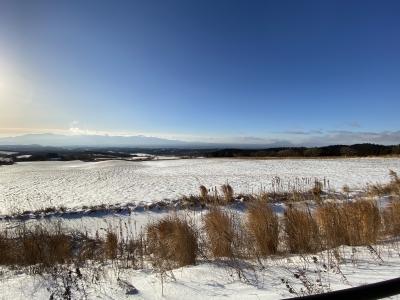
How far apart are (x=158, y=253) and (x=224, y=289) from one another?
69.0 inches

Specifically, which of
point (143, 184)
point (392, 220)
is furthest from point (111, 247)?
point (143, 184)

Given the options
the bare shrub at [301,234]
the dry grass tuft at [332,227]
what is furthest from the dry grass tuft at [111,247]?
the dry grass tuft at [332,227]

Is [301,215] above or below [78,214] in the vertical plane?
above

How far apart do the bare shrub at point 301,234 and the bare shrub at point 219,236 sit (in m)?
1.21

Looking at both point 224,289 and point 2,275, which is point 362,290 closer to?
point 224,289

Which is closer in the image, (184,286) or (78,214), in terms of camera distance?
(184,286)

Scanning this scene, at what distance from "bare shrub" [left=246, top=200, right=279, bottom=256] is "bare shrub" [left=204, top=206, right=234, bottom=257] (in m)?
0.50

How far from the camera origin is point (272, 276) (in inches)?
116

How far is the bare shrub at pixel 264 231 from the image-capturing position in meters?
4.12

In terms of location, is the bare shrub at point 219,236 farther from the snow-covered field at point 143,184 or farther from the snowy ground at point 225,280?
the snow-covered field at point 143,184

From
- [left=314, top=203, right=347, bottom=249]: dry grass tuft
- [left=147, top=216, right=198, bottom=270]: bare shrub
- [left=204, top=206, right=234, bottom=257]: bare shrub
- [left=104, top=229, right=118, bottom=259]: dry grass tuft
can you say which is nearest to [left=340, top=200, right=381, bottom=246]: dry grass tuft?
[left=314, top=203, right=347, bottom=249]: dry grass tuft

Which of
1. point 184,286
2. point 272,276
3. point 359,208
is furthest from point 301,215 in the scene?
point 184,286

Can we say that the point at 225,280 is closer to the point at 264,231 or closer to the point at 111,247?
the point at 264,231

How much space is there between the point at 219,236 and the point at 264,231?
96 centimetres
